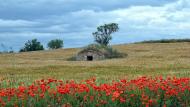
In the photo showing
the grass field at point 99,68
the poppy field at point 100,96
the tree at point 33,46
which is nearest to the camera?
the poppy field at point 100,96

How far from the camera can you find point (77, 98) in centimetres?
1139

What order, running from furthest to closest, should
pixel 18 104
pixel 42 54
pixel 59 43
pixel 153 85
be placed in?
pixel 59 43
pixel 42 54
pixel 153 85
pixel 18 104

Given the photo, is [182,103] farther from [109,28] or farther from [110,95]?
[109,28]

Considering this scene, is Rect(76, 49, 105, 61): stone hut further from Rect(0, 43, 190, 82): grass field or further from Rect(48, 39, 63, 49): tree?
Rect(48, 39, 63, 49): tree

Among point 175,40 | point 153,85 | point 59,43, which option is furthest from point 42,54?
point 153,85

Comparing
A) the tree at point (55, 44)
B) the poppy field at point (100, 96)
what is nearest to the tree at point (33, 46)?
the tree at point (55, 44)

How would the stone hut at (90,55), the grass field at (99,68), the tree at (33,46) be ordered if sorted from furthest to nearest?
the tree at (33,46)
the stone hut at (90,55)
the grass field at (99,68)

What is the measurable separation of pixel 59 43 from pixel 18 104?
96031mm

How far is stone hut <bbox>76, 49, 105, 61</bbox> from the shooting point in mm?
56469

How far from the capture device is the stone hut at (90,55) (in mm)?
56469

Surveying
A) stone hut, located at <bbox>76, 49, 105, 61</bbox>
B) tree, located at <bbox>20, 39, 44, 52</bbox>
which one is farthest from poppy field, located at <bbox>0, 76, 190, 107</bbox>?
tree, located at <bbox>20, 39, 44, 52</bbox>

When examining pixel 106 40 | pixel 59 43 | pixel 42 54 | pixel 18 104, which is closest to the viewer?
pixel 18 104

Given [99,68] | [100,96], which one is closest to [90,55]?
[99,68]

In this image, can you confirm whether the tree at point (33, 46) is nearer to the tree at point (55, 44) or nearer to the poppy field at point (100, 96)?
the tree at point (55, 44)
